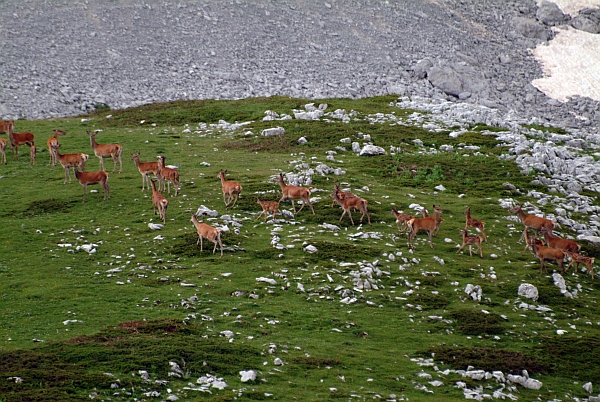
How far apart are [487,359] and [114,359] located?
9820 millimetres

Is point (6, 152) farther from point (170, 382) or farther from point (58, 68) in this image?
point (170, 382)

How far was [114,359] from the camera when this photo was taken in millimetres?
16391

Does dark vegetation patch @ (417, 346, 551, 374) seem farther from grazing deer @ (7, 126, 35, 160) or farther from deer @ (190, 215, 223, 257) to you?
grazing deer @ (7, 126, 35, 160)

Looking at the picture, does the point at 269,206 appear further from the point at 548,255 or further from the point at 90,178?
the point at 548,255

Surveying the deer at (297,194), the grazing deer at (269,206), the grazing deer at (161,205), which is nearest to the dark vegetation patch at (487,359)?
the grazing deer at (269,206)

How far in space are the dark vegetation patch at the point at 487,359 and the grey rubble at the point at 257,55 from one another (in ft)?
147

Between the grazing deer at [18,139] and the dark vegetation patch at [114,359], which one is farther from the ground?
the grazing deer at [18,139]

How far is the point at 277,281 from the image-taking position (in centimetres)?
2273

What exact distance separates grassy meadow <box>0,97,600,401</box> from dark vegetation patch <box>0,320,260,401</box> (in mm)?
50

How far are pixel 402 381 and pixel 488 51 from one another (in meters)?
74.7

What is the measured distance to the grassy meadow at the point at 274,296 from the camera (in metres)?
16.3

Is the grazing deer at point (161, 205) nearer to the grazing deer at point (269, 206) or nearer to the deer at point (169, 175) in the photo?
the deer at point (169, 175)

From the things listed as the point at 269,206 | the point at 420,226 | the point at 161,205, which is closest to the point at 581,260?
the point at 420,226

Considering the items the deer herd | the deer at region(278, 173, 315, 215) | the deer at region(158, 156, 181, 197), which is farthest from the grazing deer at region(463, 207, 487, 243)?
the deer at region(158, 156, 181, 197)
